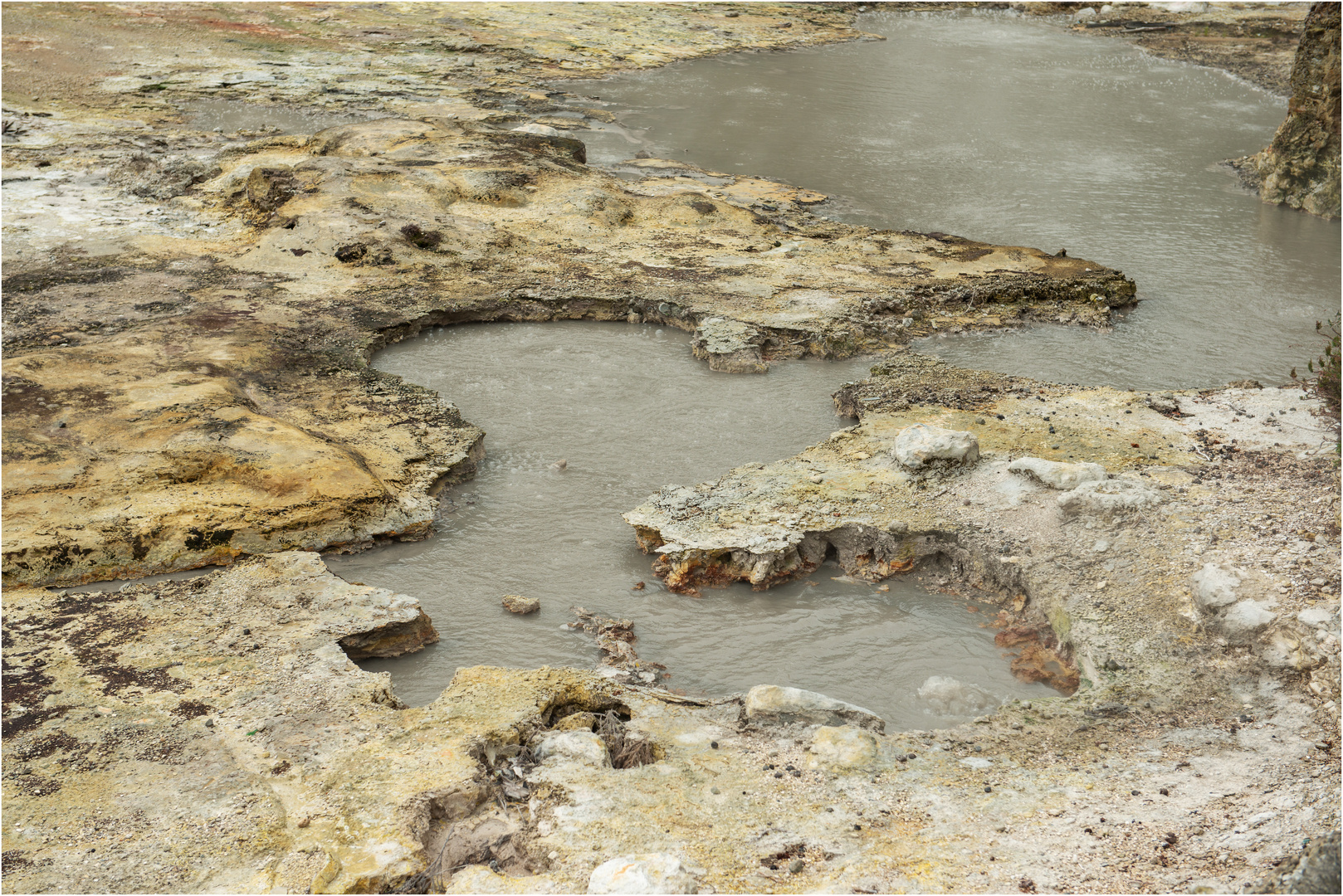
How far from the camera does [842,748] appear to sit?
161 inches

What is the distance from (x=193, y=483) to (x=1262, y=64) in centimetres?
2262

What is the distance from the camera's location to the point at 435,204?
1070 cm

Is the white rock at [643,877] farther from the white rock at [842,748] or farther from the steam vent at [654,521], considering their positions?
the white rock at [842,748]

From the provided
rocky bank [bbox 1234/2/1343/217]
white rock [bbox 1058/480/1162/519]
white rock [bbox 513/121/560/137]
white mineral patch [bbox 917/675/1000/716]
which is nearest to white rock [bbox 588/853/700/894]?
white mineral patch [bbox 917/675/1000/716]

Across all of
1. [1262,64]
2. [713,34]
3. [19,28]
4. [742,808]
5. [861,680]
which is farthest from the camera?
[713,34]

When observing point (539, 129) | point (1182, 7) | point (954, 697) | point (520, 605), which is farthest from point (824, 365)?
point (1182, 7)

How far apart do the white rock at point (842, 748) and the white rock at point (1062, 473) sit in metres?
2.27

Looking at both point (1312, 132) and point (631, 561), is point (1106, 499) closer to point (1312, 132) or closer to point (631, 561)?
point (631, 561)

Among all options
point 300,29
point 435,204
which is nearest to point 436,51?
point 300,29

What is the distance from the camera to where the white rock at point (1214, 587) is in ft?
15.8

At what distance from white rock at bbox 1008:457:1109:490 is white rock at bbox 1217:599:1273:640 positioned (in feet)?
3.88

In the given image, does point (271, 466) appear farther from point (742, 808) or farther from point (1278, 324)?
point (1278, 324)

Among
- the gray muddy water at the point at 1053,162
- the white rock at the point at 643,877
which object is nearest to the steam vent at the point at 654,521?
the white rock at the point at 643,877

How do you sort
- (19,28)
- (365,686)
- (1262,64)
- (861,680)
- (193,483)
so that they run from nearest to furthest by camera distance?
(365,686)
(861,680)
(193,483)
(19,28)
(1262,64)
